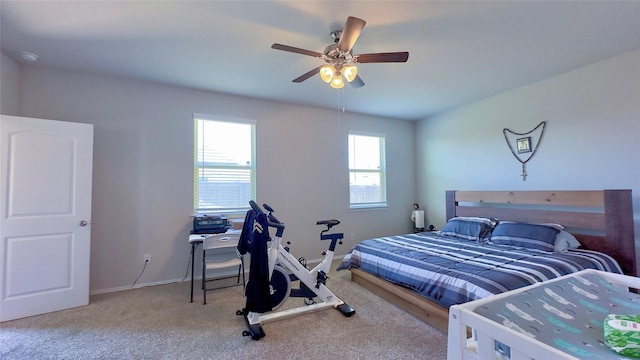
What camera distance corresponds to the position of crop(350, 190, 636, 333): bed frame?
2.59 m

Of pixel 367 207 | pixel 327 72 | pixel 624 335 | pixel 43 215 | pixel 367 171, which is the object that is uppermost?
pixel 327 72

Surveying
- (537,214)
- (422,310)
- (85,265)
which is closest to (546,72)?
(537,214)

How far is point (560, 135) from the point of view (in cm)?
337

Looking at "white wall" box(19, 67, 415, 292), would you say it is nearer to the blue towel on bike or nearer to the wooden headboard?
the blue towel on bike

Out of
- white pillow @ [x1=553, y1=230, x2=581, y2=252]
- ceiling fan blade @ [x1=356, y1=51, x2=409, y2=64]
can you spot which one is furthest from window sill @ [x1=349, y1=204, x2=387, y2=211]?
ceiling fan blade @ [x1=356, y1=51, x2=409, y2=64]

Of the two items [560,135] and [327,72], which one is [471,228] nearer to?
[560,135]

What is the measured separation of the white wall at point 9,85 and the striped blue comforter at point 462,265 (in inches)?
159

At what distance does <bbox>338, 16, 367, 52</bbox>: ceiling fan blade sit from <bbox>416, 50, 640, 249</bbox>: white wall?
9.89 feet

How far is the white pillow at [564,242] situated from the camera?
112 inches

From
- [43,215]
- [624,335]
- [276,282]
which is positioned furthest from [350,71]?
[43,215]

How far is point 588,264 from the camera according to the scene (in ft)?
8.14

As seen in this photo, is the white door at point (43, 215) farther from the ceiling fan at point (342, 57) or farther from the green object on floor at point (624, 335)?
the green object on floor at point (624, 335)

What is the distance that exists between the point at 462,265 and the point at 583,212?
5.91 feet

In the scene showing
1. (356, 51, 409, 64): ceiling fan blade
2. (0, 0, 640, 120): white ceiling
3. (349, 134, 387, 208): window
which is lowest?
(349, 134, 387, 208): window
